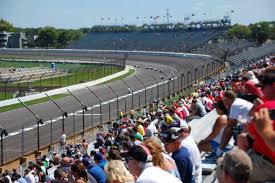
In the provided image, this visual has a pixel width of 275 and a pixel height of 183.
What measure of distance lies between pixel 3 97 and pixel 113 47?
360 ft

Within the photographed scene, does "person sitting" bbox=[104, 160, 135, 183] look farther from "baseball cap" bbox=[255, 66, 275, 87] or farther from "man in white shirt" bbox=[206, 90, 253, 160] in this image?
"man in white shirt" bbox=[206, 90, 253, 160]

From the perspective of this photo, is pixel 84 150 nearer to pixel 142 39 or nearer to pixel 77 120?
pixel 77 120

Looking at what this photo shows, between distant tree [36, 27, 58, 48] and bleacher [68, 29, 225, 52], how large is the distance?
15.0 metres

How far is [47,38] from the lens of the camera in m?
189

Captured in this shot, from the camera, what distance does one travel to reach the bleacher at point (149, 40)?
143250mm

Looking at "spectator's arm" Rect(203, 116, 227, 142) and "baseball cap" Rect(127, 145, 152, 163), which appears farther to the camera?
"spectator's arm" Rect(203, 116, 227, 142)

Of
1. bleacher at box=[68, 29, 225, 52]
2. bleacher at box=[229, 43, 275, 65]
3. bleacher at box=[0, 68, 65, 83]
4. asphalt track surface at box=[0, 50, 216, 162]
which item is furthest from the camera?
bleacher at box=[68, 29, 225, 52]

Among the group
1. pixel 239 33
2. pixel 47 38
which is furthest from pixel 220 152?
pixel 47 38

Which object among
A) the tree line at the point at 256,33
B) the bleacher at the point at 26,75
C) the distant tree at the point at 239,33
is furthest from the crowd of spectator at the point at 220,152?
the distant tree at the point at 239,33

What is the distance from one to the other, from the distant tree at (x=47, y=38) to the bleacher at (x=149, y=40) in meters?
15.0

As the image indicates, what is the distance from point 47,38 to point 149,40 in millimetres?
47062

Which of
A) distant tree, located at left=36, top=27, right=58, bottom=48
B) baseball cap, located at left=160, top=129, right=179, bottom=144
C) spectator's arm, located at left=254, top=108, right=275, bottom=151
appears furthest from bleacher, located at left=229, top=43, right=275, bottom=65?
distant tree, located at left=36, top=27, right=58, bottom=48

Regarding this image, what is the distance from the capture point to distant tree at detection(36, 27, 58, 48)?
188 m

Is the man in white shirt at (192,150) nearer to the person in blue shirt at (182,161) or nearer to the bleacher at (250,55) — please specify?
the person in blue shirt at (182,161)
